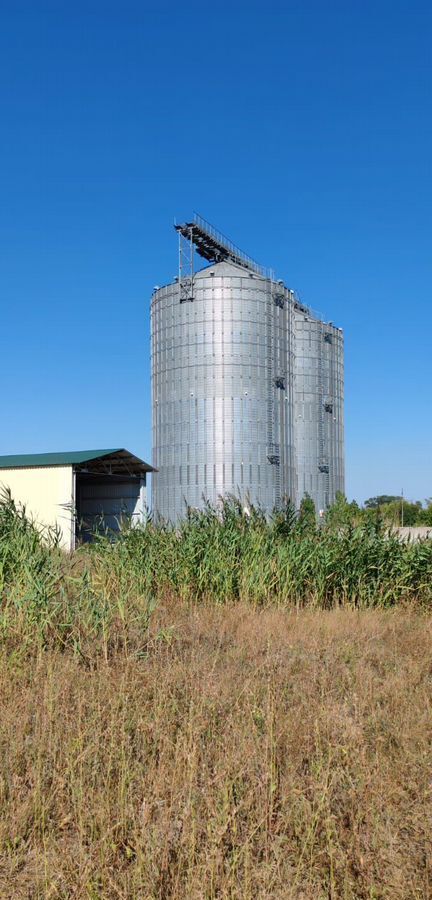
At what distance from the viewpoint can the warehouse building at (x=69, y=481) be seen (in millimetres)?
28781

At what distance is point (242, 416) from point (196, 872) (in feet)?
123

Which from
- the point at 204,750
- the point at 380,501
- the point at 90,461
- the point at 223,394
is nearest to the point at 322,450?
the point at 223,394

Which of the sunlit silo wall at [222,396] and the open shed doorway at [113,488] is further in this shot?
the sunlit silo wall at [222,396]

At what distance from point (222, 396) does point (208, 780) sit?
1453 inches

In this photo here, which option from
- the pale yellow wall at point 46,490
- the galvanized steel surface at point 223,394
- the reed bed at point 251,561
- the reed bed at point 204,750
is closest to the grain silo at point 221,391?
the galvanized steel surface at point 223,394

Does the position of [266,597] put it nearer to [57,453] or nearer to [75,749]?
[75,749]

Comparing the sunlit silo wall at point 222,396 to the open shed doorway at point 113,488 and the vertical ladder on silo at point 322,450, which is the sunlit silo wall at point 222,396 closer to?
the open shed doorway at point 113,488

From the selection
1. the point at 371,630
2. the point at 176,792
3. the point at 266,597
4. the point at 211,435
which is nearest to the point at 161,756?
the point at 176,792

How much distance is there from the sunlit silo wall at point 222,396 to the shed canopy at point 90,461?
6.59m

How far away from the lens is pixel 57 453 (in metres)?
33.6

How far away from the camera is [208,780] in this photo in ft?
13.1

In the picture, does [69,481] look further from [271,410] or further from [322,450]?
[322,450]

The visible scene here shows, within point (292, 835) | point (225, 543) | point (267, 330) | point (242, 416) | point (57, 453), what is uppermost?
point (267, 330)

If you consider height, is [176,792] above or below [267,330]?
below
